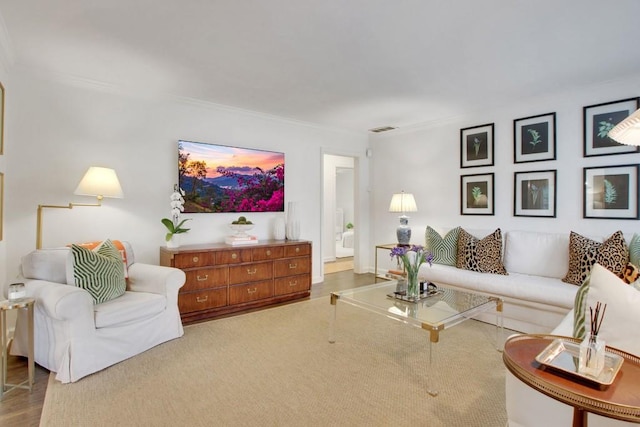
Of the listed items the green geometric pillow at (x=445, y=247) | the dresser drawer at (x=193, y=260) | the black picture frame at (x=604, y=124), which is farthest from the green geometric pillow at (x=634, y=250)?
the dresser drawer at (x=193, y=260)

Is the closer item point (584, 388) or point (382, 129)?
point (584, 388)

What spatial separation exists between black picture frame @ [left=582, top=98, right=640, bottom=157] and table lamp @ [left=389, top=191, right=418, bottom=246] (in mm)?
2044

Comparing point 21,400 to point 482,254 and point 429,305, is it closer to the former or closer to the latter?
point 429,305

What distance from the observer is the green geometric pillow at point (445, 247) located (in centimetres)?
407

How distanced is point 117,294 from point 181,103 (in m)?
2.26

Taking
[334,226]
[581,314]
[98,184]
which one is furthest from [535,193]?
[98,184]

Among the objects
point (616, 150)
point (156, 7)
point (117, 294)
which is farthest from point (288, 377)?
point (616, 150)

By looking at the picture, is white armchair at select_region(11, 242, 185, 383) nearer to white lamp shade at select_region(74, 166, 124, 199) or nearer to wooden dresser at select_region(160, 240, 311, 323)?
wooden dresser at select_region(160, 240, 311, 323)

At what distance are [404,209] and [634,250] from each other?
247 cm

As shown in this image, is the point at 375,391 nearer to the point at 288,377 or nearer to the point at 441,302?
the point at 288,377

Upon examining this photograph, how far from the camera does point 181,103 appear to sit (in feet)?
12.7

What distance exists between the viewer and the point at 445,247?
412 centimetres

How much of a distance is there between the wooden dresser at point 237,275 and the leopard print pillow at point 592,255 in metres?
2.87

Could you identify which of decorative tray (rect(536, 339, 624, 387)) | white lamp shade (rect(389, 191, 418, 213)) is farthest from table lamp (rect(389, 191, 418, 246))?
decorative tray (rect(536, 339, 624, 387))
